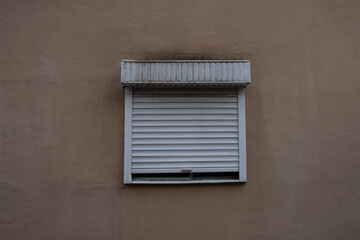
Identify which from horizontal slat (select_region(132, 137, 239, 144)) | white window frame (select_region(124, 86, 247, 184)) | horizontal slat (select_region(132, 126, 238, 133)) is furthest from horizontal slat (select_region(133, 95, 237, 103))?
horizontal slat (select_region(132, 137, 239, 144))

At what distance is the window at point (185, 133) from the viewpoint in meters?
3.56

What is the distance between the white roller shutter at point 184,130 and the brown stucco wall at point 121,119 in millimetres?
227

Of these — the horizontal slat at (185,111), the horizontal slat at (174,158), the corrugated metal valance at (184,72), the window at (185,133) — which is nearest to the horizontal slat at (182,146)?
the window at (185,133)

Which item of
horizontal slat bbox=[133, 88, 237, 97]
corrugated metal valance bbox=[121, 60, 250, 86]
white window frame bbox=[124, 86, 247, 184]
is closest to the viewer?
corrugated metal valance bbox=[121, 60, 250, 86]

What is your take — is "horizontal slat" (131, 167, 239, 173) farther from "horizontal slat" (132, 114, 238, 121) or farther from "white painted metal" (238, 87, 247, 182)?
"horizontal slat" (132, 114, 238, 121)

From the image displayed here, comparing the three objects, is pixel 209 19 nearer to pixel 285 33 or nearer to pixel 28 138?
pixel 285 33

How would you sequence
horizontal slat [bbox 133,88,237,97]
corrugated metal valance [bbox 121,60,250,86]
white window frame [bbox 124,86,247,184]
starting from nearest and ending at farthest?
corrugated metal valance [bbox 121,60,250,86], white window frame [bbox 124,86,247,184], horizontal slat [bbox 133,88,237,97]

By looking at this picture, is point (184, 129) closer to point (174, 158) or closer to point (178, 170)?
point (174, 158)

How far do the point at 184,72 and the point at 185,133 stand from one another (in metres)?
0.78

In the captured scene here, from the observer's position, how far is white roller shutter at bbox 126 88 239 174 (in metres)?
3.57

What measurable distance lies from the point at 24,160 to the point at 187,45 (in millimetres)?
2560

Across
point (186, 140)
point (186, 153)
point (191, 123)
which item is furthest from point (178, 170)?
point (191, 123)

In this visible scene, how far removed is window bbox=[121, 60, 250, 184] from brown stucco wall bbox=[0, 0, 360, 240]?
5.9 inches

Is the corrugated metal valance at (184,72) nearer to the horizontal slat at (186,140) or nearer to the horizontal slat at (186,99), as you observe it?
the horizontal slat at (186,99)
